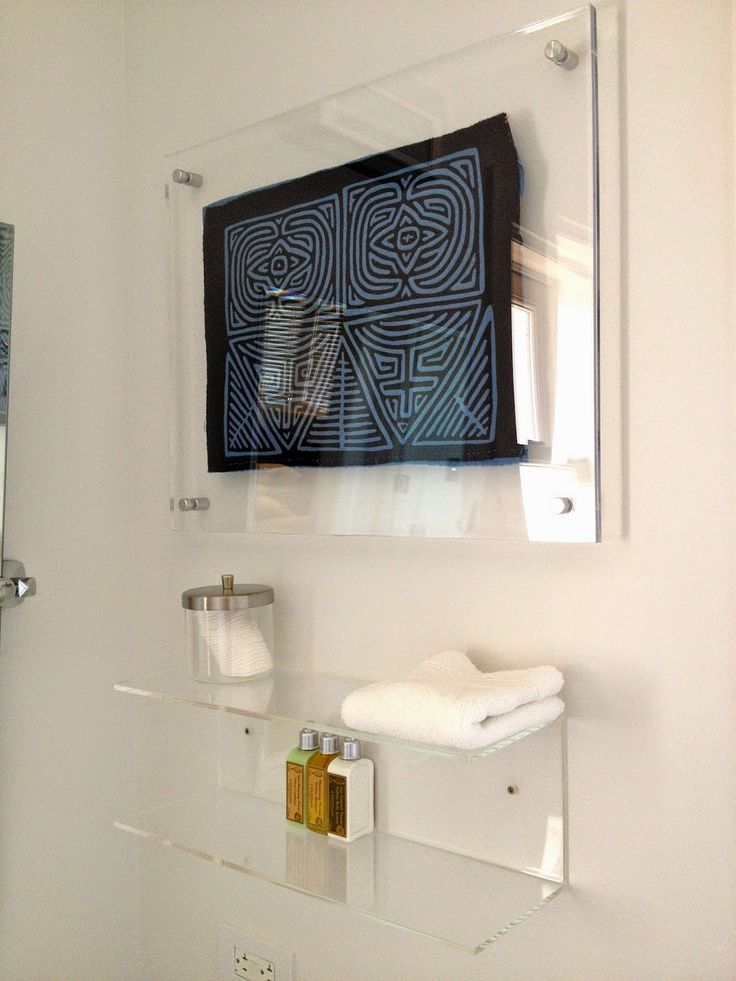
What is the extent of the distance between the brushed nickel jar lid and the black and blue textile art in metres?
0.18

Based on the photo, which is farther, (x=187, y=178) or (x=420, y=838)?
(x=187, y=178)

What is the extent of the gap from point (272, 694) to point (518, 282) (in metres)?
0.64

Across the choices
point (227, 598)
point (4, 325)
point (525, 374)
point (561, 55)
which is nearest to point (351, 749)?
point (227, 598)

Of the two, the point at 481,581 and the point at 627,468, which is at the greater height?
the point at 627,468

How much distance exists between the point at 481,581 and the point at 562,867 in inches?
13.9

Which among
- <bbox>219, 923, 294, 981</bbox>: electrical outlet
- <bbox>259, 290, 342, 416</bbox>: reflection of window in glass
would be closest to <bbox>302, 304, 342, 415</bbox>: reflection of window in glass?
<bbox>259, 290, 342, 416</bbox>: reflection of window in glass

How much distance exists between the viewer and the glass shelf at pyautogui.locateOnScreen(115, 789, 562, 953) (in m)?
1.00

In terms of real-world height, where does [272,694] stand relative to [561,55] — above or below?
below

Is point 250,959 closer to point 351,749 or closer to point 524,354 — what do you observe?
point 351,749

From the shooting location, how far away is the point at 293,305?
1.25 metres

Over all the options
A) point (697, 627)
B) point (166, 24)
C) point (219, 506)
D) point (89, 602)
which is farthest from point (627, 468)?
Result: point (166, 24)

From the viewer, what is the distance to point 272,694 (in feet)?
3.99

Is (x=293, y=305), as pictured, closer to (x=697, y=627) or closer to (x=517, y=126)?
(x=517, y=126)

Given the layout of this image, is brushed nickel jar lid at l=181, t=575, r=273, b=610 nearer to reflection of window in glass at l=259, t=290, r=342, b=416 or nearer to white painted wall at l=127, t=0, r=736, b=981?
white painted wall at l=127, t=0, r=736, b=981
